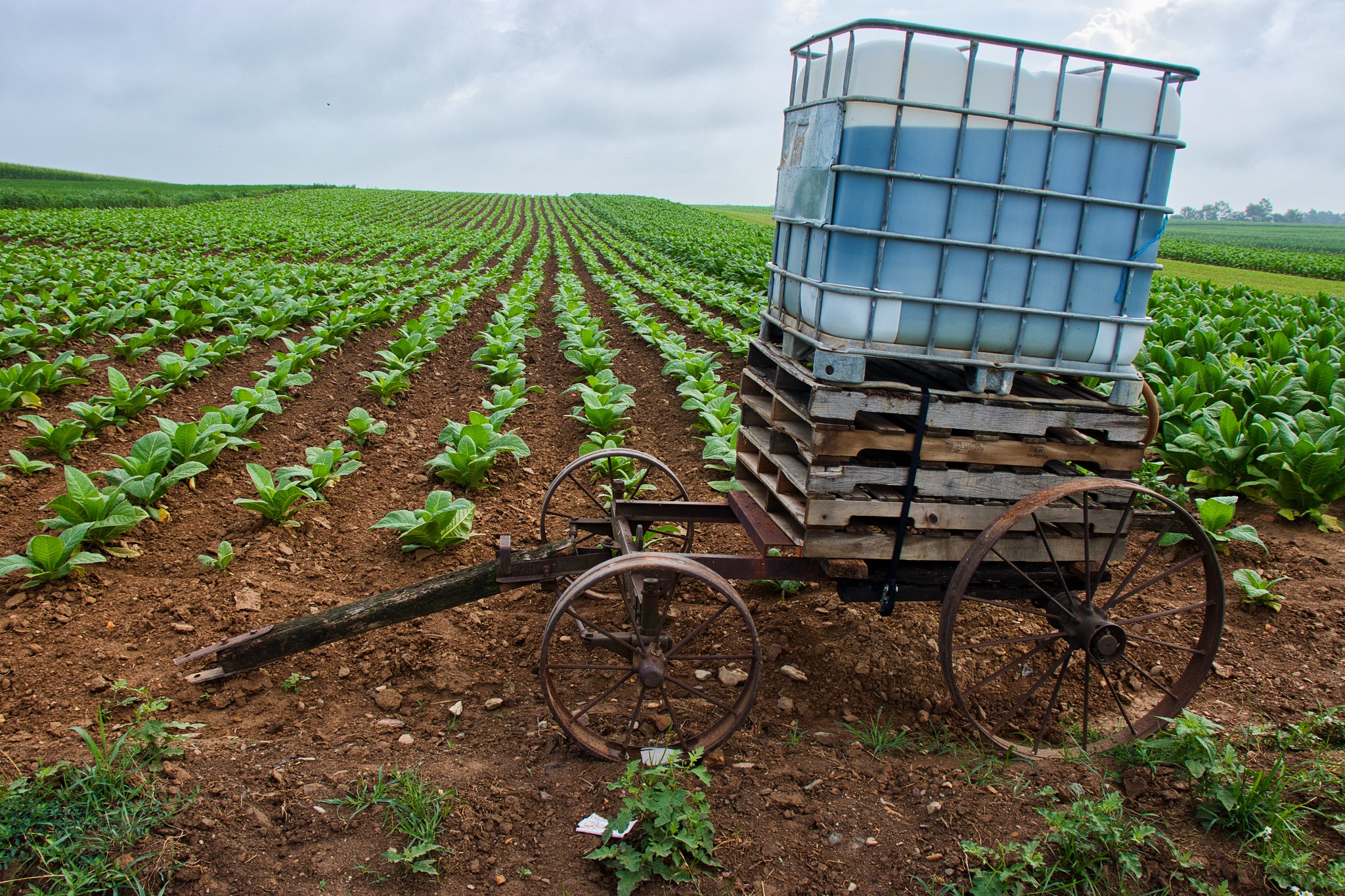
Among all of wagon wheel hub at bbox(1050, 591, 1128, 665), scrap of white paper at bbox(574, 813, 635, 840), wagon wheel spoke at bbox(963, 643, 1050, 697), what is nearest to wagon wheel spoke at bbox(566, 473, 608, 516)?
scrap of white paper at bbox(574, 813, 635, 840)

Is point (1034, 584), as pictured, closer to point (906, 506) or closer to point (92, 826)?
point (906, 506)

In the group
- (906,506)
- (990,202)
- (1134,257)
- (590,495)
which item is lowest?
(590,495)

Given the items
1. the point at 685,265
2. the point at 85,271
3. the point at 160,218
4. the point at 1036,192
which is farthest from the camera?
A: the point at 160,218

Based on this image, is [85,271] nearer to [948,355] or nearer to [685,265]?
[685,265]

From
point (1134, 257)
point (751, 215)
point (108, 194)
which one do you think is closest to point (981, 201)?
point (1134, 257)

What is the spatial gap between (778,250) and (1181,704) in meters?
2.78

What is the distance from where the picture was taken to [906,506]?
3225mm

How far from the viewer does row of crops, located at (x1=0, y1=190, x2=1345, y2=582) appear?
17.3 feet

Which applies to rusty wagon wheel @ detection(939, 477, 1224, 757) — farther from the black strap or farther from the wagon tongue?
the wagon tongue

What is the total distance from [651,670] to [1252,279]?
34930 millimetres

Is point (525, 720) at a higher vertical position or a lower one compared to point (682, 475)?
lower

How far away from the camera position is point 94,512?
445 cm

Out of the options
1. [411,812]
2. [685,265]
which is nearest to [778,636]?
[411,812]

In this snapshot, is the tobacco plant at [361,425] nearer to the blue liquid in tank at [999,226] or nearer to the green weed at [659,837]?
the green weed at [659,837]
